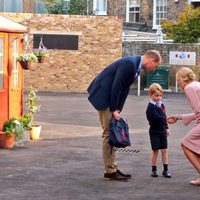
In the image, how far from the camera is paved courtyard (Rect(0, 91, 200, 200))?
31.7 ft

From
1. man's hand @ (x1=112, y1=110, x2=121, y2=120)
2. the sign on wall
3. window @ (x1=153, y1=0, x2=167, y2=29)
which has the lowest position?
the sign on wall

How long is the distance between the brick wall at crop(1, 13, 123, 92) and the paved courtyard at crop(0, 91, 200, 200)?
14.6 meters

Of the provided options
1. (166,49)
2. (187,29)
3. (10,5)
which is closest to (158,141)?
(166,49)

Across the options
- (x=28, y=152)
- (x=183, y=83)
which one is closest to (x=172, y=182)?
(x=183, y=83)

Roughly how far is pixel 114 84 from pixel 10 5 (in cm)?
2709

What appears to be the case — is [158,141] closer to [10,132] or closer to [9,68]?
[10,132]

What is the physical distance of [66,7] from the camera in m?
43.4

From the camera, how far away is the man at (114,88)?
10375 mm

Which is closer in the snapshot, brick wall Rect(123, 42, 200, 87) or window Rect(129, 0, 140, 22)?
brick wall Rect(123, 42, 200, 87)

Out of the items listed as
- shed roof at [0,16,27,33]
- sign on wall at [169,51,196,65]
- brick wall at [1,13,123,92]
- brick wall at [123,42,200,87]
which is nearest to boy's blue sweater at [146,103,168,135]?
shed roof at [0,16,27,33]

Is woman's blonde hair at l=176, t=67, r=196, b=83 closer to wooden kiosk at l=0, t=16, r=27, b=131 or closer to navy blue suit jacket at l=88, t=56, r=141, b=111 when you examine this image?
navy blue suit jacket at l=88, t=56, r=141, b=111

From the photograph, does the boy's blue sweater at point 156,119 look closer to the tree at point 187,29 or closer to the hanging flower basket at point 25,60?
the hanging flower basket at point 25,60

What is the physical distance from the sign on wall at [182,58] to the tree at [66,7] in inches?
391

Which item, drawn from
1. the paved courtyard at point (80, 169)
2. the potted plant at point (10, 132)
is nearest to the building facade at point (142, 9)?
the paved courtyard at point (80, 169)
